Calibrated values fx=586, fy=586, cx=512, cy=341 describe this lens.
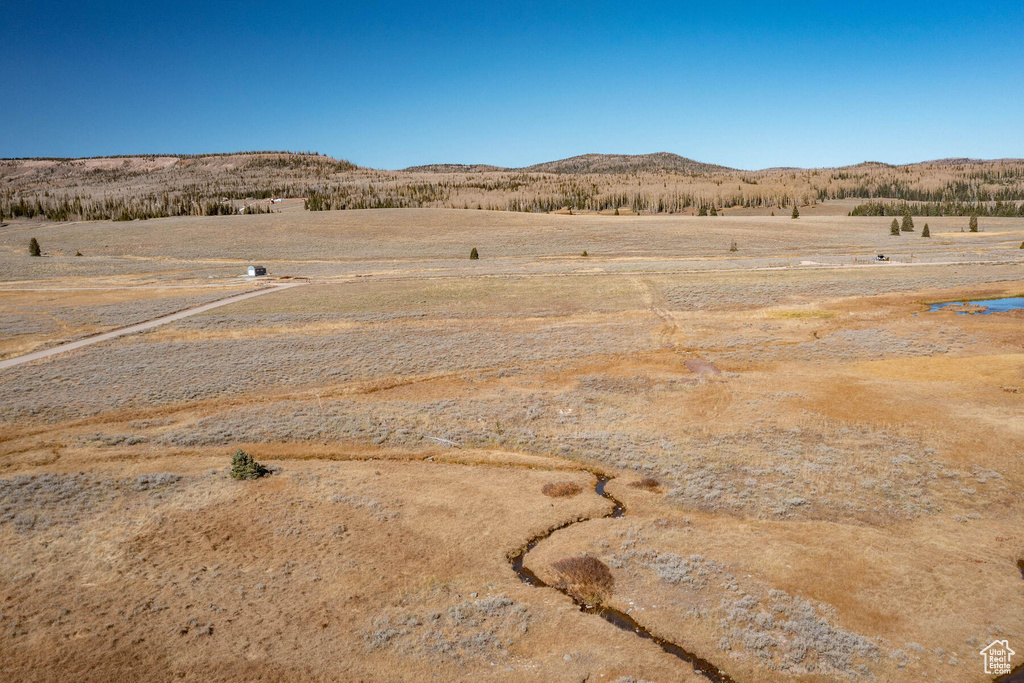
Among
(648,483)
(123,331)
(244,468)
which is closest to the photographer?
(648,483)

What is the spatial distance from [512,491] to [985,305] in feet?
148

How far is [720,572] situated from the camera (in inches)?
552

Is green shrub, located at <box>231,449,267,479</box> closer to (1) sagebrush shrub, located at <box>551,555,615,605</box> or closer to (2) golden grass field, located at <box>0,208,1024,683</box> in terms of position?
(2) golden grass field, located at <box>0,208,1024,683</box>

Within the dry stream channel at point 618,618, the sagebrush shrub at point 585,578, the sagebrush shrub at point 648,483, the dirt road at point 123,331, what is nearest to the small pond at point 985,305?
the sagebrush shrub at point 648,483

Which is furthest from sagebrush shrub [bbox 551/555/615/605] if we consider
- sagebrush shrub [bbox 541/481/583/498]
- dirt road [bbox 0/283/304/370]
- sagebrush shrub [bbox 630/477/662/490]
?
dirt road [bbox 0/283/304/370]

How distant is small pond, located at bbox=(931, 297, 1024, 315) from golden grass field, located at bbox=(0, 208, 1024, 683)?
1631 millimetres

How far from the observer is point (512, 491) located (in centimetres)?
1869

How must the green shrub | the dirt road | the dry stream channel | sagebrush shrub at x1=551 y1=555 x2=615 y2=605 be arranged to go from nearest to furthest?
1. the dry stream channel
2. sagebrush shrub at x1=551 y1=555 x2=615 y2=605
3. the green shrub
4. the dirt road

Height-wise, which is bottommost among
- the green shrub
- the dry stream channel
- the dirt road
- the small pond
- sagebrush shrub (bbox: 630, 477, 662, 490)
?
the dry stream channel

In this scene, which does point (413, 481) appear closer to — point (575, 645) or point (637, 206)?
point (575, 645)

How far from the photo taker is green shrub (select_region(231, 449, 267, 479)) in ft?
63.5

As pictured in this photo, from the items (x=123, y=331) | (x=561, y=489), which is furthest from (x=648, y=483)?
(x=123, y=331)

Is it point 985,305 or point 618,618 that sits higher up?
point 985,305

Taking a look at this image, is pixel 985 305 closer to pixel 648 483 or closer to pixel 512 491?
pixel 648 483
